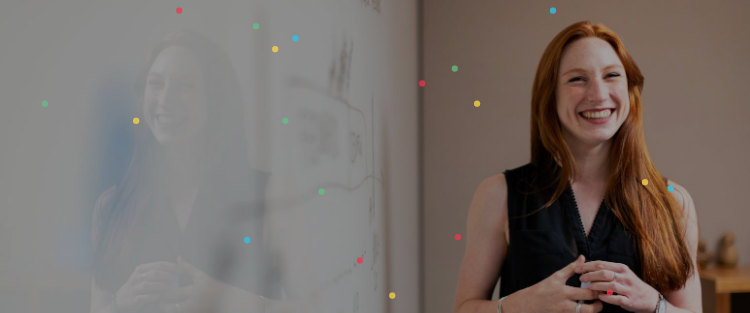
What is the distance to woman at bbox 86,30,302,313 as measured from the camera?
8.8 inches

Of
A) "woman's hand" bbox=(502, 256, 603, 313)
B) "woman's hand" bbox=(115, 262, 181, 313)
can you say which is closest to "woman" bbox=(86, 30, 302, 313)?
"woman's hand" bbox=(115, 262, 181, 313)

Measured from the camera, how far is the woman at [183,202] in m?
0.22

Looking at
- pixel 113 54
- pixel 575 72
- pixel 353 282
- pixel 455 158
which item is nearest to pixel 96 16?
pixel 113 54

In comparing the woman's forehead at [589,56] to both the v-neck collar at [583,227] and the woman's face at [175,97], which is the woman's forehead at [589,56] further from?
the woman's face at [175,97]

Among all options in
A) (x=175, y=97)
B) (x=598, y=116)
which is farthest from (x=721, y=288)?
(x=175, y=97)

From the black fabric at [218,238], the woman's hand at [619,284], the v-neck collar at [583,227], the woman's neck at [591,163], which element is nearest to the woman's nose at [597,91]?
the woman's neck at [591,163]

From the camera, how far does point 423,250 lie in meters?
2.55

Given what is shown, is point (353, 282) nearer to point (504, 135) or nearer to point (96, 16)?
point (96, 16)

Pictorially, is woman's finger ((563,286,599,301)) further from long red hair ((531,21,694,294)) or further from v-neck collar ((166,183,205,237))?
v-neck collar ((166,183,205,237))

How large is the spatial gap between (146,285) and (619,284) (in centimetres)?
110

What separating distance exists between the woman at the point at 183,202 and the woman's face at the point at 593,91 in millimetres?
1103

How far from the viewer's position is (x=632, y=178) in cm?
137

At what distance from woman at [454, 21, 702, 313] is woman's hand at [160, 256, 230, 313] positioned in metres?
1.06

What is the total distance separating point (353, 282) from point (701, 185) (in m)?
2.30
